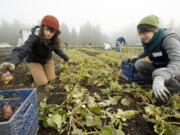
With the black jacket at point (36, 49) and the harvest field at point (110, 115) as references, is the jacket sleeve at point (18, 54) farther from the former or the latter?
the harvest field at point (110, 115)

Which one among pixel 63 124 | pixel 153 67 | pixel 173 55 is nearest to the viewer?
pixel 63 124

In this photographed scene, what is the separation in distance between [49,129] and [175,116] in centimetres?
146

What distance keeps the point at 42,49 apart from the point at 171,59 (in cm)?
240

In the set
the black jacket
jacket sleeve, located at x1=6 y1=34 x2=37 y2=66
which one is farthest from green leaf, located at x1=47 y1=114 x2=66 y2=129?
the black jacket

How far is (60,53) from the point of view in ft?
16.0

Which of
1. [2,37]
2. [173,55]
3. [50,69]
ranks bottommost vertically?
[2,37]

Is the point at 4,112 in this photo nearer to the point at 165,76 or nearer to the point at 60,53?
the point at 165,76

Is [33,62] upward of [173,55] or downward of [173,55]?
downward

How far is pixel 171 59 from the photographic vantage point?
337cm

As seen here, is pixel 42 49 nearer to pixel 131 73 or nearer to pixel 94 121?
pixel 131 73

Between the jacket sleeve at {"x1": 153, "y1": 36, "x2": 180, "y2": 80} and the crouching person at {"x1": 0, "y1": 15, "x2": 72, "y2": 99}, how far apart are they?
1853 mm

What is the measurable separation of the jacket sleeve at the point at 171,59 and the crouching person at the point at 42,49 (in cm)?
185

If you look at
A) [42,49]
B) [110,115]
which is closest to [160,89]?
[110,115]

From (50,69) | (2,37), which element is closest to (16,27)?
(2,37)
